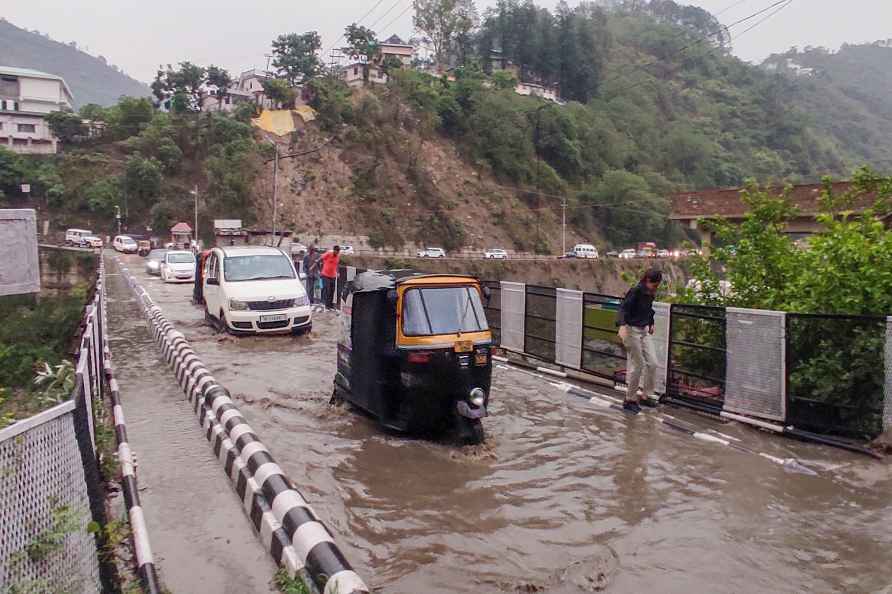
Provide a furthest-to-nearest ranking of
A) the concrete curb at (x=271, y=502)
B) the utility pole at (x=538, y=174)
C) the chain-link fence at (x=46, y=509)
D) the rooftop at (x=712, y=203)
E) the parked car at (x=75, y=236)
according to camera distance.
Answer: the utility pole at (x=538, y=174)
the parked car at (x=75, y=236)
the rooftop at (x=712, y=203)
the concrete curb at (x=271, y=502)
the chain-link fence at (x=46, y=509)

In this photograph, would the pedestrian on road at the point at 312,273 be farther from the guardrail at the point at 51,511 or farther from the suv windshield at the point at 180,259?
the guardrail at the point at 51,511

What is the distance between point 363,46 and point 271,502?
92273 millimetres

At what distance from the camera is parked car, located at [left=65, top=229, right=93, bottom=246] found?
2242 inches

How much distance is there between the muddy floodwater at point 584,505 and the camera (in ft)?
15.6

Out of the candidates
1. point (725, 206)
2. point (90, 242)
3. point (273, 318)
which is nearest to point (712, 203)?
point (725, 206)

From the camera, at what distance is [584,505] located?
5973 millimetres

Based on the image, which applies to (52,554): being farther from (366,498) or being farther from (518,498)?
(518,498)

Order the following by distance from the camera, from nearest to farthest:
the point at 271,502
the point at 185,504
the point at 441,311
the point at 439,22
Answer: the point at 271,502 < the point at 185,504 < the point at 441,311 < the point at 439,22

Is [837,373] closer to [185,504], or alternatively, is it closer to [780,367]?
[780,367]

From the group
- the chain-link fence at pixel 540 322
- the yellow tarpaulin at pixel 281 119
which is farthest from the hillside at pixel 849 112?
the chain-link fence at pixel 540 322

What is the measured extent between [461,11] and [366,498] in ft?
403

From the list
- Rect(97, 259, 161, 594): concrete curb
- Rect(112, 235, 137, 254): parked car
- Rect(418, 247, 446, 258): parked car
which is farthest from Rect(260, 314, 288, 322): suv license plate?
Rect(418, 247, 446, 258): parked car

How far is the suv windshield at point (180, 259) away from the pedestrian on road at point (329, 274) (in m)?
12.2

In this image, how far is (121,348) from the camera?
1311 cm
